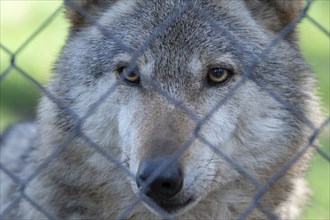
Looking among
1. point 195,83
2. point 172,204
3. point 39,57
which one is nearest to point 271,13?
point 195,83

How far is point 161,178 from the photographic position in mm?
3404

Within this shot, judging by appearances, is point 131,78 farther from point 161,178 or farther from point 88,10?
point 161,178


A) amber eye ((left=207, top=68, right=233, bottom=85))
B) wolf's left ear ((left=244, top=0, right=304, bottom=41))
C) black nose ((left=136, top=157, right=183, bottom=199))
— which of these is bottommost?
black nose ((left=136, top=157, right=183, bottom=199))

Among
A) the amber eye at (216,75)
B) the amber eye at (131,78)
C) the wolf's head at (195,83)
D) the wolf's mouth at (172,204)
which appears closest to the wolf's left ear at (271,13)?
the wolf's head at (195,83)

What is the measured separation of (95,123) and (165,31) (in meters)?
0.66

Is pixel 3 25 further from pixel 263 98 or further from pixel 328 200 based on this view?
pixel 263 98

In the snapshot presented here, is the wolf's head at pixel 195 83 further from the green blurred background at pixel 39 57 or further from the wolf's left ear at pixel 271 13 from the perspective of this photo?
the green blurred background at pixel 39 57

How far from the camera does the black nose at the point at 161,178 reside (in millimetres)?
3412

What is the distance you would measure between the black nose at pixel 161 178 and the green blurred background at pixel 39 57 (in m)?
2.54

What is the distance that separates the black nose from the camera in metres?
3.41

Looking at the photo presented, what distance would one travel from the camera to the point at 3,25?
313 inches

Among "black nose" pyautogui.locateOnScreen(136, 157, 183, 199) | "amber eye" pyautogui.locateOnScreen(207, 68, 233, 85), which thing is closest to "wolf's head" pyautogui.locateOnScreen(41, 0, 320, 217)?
"amber eye" pyautogui.locateOnScreen(207, 68, 233, 85)

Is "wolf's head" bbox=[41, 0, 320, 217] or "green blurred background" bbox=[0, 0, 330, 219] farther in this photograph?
"green blurred background" bbox=[0, 0, 330, 219]

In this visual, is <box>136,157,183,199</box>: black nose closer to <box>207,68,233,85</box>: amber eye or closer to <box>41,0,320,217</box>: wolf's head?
<box>41,0,320,217</box>: wolf's head
